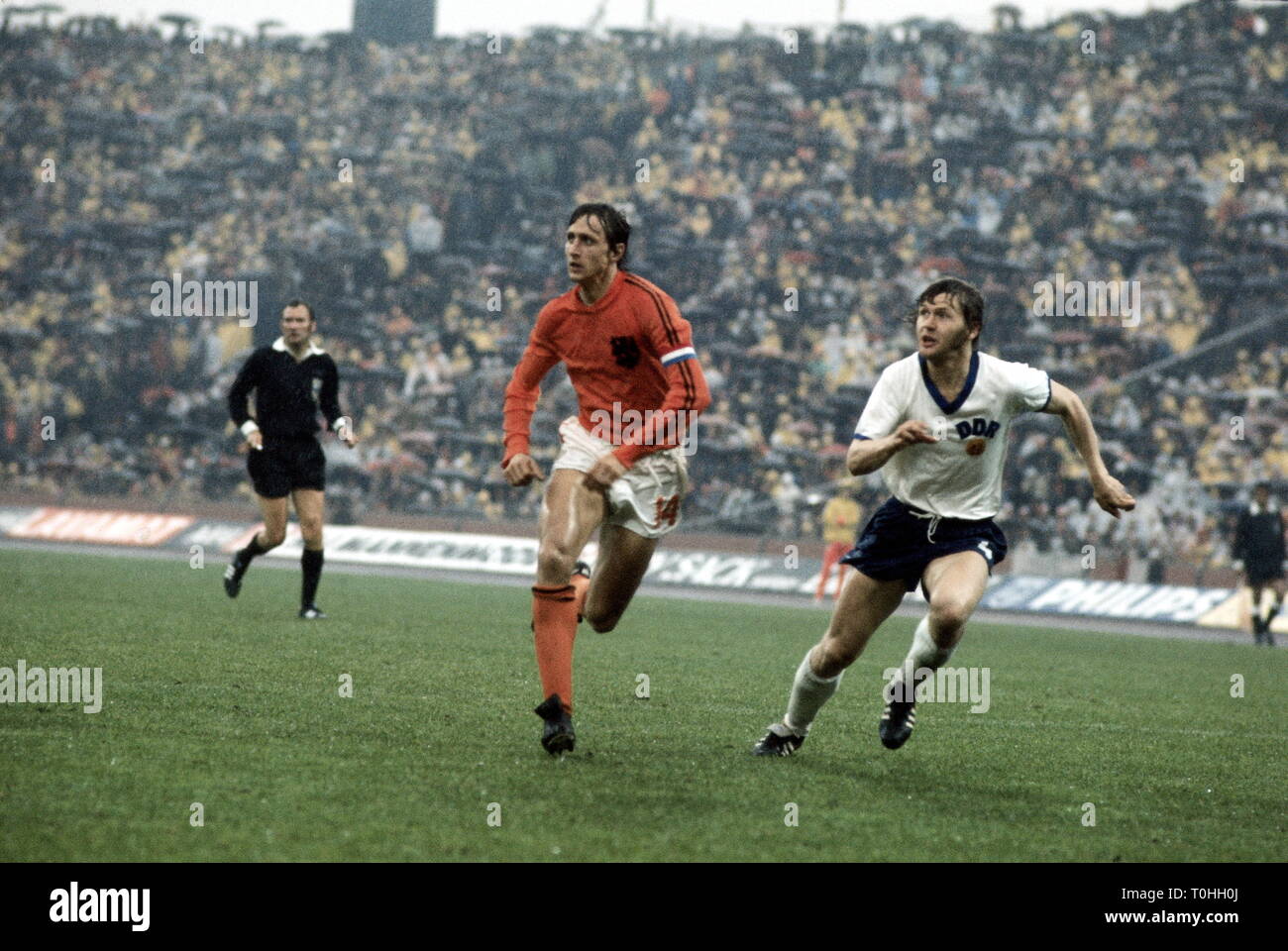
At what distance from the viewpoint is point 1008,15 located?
33250mm

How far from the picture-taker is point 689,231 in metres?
32.9

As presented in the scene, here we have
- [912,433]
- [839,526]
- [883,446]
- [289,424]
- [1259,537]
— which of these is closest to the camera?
[912,433]

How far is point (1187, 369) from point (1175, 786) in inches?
832

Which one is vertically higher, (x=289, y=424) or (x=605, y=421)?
(x=289, y=424)

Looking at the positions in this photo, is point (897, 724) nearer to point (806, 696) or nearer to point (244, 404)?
point (806, 696)

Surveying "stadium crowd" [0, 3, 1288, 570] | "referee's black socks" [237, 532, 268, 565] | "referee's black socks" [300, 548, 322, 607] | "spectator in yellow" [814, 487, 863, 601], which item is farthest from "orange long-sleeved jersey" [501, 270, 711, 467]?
"stadium crowd" [0, 3, 1288, 570]

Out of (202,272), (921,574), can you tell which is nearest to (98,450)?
(202,272)

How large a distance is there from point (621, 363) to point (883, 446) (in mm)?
1507

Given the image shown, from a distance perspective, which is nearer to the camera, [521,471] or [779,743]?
[521,471]

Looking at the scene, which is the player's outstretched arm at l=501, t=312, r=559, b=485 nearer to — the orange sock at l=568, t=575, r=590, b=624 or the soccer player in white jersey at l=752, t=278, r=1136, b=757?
the orange sock at l=568, t=575, r=590, b=624

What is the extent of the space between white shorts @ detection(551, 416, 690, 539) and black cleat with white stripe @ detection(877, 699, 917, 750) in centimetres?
135

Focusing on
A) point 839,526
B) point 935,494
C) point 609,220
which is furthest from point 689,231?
point 935,494

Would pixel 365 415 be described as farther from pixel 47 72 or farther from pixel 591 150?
pixel 47 72

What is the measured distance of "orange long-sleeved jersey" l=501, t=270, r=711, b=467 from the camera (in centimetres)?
737
